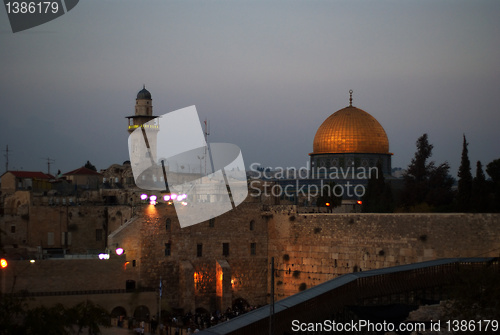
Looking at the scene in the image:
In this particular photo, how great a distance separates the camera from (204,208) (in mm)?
37656

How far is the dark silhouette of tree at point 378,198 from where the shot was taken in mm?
42562

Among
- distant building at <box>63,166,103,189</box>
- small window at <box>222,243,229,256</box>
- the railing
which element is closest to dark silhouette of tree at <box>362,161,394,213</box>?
small window at <box>222,243,229,256</box>

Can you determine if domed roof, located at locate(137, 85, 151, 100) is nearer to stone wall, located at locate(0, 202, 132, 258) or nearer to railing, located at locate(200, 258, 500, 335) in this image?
stone wall, located at locate(0, 202, 132, 258)

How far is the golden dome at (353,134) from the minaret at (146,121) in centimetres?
1212

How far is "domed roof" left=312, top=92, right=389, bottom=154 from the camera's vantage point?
57.5 metres

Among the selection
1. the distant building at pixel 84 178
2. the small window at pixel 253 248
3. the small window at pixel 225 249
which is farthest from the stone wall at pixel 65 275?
the distant building at pixel 84 178

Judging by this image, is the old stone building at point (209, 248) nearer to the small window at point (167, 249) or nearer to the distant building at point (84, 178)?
the small window at point (167, 249)

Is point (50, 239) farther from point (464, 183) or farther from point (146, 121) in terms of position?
point (464, 183)

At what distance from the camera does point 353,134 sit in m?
57.5

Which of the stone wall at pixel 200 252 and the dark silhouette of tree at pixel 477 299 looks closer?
the dark silhouette of tree at pixel 477 299

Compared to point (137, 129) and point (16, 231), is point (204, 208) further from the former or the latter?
point (137, 129)

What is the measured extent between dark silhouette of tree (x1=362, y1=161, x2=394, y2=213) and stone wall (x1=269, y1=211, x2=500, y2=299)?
20.1 feet

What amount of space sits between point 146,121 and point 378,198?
17711 millimetres

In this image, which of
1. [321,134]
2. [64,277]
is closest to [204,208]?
[64,277]
